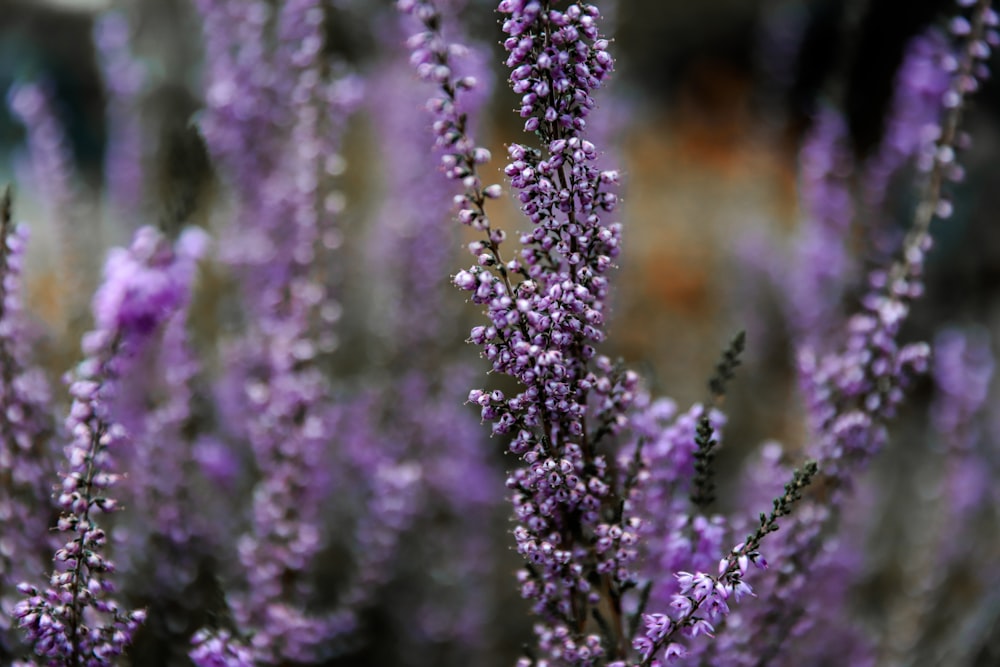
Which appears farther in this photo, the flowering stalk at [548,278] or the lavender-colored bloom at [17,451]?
the lavender-colored bloom at [17,451]

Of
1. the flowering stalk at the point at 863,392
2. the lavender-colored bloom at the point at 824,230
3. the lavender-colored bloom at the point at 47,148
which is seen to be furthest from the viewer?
the lavender-colored bloom at the point at 824,230

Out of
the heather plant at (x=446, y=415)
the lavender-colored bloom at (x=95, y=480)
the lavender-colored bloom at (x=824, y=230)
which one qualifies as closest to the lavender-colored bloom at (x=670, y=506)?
the heather plant at (x=446, y=415)

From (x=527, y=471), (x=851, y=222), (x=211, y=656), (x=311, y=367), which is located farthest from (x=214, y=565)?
(x=851, y=222)

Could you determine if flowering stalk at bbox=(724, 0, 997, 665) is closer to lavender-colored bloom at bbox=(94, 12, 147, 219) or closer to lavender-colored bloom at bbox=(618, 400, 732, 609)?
lavender-colored bloom at bbox=(618, 400, 732, 609)

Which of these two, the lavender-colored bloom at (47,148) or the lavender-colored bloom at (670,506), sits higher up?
the lavender-colored bloom at (47,148)

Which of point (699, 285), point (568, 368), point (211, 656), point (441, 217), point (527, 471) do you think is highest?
point (699, 285)

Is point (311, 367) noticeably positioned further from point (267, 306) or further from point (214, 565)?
point (214, 565)

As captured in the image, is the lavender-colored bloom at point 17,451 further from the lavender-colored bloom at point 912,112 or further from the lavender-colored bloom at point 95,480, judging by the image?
the lavender-colored bloom at point 912,112

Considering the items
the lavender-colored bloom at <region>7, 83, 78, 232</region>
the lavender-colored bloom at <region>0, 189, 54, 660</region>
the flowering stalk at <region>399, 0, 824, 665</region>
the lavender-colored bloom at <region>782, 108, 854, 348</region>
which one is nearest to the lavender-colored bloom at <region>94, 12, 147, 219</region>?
the lavender-colored bloom at <region>7, 83, 78, 232</region>
